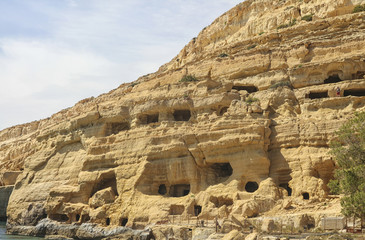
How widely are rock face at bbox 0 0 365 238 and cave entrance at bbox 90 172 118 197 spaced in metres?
0.08

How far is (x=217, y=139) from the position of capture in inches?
1072

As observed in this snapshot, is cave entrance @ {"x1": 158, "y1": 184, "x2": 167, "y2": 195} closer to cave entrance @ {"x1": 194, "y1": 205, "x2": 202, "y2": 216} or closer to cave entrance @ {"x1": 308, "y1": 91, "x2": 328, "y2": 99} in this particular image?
cave entrance @ {"x1": 194, "y1": 205, "x2": 202, "y2": 216}

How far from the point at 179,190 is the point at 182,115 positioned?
18.3ft

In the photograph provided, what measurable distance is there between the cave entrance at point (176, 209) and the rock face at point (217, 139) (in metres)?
0.07

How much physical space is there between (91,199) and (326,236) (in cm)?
1621

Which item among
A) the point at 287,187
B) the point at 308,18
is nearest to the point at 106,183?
the point at 287,187

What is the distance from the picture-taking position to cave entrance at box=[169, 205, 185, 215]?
26152 millimetres

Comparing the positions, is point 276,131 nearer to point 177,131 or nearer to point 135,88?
point 177,131

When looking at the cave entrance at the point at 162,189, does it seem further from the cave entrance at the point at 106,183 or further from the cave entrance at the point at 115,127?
the cave entrance at the point at 115,127

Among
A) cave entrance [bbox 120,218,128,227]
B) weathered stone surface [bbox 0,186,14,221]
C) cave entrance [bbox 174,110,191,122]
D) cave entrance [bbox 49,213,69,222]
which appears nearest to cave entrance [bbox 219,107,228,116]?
cave entrance [bbox 174,110,191,122]

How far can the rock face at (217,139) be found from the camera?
2560 centimetres

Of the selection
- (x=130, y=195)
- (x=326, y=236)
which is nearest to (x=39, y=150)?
(x=130, y=195)

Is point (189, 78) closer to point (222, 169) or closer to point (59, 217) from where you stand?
point (222, 169)

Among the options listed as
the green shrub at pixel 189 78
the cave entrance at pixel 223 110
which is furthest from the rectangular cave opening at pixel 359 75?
the green shrub at pixel 189 78
